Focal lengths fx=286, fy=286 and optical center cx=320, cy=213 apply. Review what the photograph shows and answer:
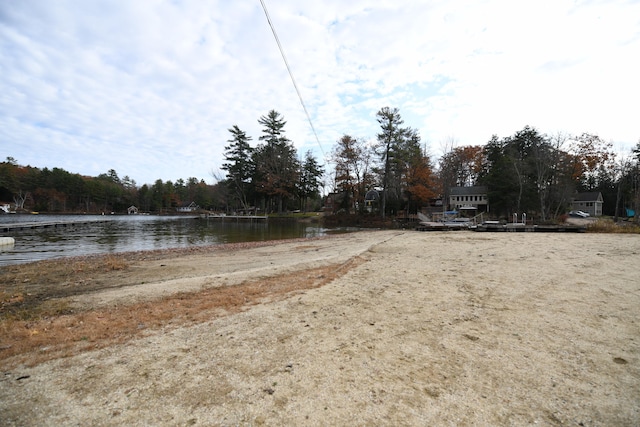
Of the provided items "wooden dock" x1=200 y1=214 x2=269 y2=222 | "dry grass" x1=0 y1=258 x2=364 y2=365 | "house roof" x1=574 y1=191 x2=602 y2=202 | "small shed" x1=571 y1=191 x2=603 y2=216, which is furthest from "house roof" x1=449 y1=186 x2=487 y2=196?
"dry grass" x1=0 y1=258 x2=364 y2=365

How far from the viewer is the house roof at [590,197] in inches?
2073

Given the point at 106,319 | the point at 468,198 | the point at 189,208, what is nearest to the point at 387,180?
the point at 468,198

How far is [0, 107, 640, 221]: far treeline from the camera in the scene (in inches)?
1438

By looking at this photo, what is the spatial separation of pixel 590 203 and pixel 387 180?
44.7 m

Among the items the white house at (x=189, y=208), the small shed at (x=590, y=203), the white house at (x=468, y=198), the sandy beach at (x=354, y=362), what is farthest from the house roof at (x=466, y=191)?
Result: the white house at (x=189, y=208)

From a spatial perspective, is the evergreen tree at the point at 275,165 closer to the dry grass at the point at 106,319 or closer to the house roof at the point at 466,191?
the house roof at the point at 466,191

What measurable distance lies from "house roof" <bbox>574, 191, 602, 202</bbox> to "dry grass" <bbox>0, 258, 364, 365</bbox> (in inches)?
2647

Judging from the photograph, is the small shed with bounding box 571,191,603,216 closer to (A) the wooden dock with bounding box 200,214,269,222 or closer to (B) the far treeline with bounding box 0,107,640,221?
(B) the far treeline with bounding box 0,107,640,221

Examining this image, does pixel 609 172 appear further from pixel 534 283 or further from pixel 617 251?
pixel 534 283

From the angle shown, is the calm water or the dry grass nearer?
the dry grass

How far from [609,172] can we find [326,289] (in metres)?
69.4

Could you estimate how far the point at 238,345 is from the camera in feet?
11.8

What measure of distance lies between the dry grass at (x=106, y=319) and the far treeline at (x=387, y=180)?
34.1 meters

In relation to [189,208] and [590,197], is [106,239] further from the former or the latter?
[590,197]
